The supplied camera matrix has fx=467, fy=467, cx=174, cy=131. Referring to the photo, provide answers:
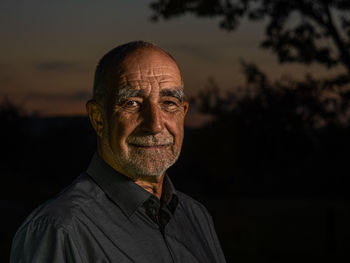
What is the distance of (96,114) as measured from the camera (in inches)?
109

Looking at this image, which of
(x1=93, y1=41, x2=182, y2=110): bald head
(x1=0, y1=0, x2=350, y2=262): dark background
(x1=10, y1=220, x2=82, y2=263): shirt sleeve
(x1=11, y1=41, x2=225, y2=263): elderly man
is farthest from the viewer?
(x1=0, y1=0, x2=350, y2=262): dark background

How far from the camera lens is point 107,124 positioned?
8.84 feet

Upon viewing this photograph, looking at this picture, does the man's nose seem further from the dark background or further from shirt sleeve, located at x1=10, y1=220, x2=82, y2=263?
the dark background

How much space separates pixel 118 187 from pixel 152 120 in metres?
0.42

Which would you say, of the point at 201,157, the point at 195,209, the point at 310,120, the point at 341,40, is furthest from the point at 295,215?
the point at 195,209

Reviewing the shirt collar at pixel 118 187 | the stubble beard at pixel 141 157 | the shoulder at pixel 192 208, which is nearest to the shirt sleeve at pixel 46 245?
the shirt collar at pixel 118 187

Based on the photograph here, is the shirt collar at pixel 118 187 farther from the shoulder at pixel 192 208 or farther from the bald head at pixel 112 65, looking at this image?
the shoulder at pixel 192 208

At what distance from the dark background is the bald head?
733cm

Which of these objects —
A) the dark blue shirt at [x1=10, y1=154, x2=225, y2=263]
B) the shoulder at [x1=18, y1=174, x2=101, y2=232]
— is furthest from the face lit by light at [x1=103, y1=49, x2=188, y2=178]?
the shoulder at [x1=18, y1=174, x2=101, y2=232]

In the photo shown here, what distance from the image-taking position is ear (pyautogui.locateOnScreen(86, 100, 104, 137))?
275 centimetres

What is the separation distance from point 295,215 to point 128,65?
3135cm

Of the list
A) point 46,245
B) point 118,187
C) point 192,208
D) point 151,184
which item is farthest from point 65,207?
point 192,208

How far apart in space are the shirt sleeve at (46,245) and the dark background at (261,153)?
7494mm

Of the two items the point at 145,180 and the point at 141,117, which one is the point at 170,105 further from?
the point at 145,180
